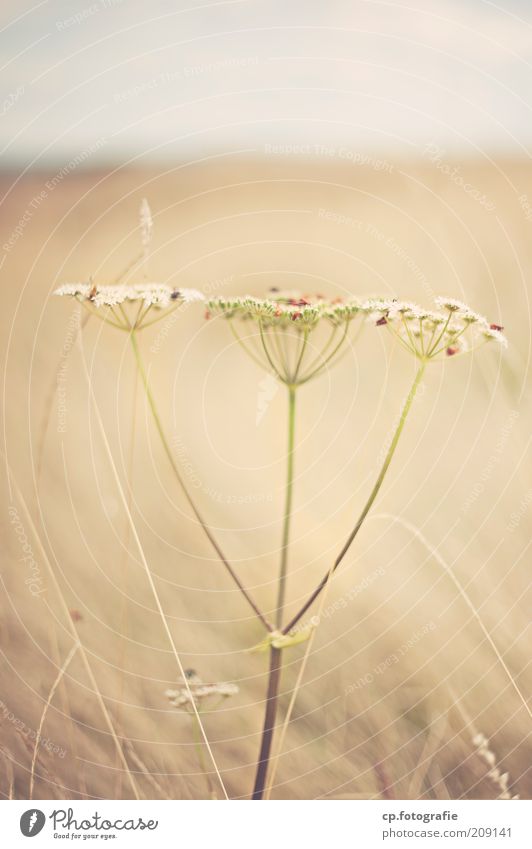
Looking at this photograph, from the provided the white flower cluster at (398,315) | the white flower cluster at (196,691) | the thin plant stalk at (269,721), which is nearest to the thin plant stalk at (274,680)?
the thin plant stalk at (269,721)

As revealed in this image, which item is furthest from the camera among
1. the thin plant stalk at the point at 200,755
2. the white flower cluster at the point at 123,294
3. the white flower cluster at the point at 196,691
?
the thin plant stalk at the point at 200,755

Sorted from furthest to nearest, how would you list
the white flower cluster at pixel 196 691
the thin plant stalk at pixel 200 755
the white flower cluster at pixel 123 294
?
1. the thin plant stalk at pixel 200 755
2. the white flower cluster at pixel 196 691
3. the white flower cluster at pixel 123 294

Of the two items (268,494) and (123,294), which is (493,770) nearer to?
(268,494)

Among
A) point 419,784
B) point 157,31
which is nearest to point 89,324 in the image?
point 157,31

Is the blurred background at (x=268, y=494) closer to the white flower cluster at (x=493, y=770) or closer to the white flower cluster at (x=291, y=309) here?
the white flower cluster at (x=493, y=770)
